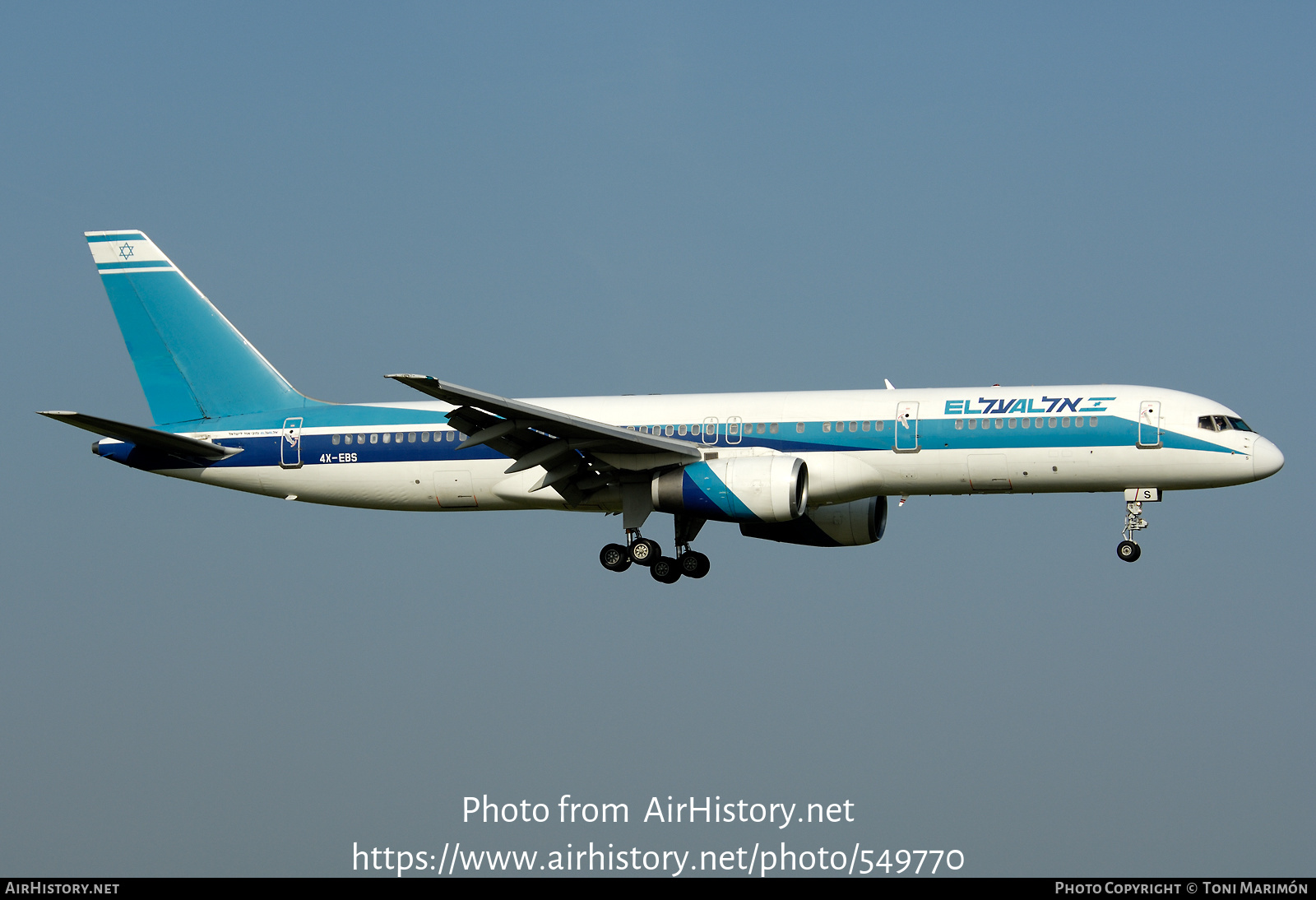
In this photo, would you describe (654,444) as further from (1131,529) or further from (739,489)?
(1131,529)

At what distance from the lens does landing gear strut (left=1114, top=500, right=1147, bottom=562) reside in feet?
128

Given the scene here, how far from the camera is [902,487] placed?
39.5 metres

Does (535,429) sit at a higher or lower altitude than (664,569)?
higher

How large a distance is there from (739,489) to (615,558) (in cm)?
498

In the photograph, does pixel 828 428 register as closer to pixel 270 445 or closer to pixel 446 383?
pixel 446 383

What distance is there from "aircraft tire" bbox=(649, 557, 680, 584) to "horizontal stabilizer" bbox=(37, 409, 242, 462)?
12.0 meters

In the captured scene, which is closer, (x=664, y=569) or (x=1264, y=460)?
(x=1264, y=460)

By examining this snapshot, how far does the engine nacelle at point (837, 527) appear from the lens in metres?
44.1

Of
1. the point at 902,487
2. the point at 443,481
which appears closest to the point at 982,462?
the point at 902,487

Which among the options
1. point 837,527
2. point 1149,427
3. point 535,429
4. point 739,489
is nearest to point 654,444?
point 739,489

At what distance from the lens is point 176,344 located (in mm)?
45812

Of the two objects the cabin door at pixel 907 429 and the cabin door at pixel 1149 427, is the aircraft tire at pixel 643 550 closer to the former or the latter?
the cabin door at pixel 907 429

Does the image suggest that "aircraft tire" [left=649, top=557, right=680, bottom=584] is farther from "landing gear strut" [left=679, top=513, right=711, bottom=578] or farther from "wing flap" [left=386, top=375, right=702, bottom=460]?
"wing flap" [left=386, top=375, right=702, bottom=460]

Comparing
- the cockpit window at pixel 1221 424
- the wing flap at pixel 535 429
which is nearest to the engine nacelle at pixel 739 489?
the wing flap at pixel 535 429
